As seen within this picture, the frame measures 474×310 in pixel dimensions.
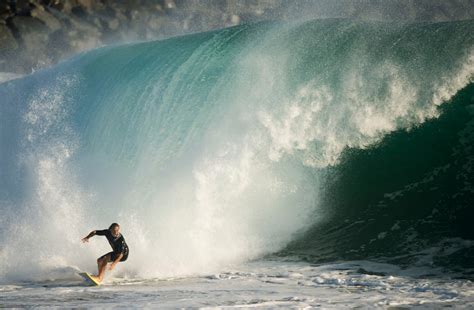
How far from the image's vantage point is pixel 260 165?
9.16 m

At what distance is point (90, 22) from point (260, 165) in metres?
12.9

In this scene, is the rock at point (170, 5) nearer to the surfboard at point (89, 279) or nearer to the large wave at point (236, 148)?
the large wave at point (236, 148)

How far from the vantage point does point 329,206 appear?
9289 millimetres

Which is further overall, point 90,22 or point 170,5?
point 170,5

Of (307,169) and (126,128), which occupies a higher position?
(126,128)

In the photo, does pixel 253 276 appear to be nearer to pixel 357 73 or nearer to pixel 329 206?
pixel 329 206

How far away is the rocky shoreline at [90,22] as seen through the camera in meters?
19.3

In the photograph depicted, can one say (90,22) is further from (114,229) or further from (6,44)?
(114,229)

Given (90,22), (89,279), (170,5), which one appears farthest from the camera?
(170,5)

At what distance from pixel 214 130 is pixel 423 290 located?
13.6 ft

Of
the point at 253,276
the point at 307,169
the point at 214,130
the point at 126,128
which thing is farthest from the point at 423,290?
the point at 126,128

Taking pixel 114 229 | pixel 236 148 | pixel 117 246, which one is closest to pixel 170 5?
pixel 236 148

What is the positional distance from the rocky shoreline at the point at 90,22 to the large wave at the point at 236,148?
838cm

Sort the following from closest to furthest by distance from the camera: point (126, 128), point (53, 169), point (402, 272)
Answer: point (402, 272) < point (53, 169) < point (126, 128)
